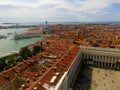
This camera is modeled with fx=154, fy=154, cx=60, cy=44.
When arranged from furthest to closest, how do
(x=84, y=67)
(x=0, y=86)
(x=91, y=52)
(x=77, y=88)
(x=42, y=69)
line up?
(x=91, y=52) → (x=84, y=67) → (x=77, y=88) → (x=42, y=69) → (x=0, y=86)

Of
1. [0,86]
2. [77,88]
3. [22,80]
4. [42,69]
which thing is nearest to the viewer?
[0,86]

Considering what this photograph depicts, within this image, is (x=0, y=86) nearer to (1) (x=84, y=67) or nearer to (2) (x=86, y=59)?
(1) (x=84, y=67)

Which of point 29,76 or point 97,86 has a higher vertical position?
point 29,76

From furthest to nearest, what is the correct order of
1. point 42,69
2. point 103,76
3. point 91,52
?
1. point 91,52
2. point 103,76
3. point 42,69

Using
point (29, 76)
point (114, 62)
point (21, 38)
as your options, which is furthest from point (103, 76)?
point (21, 38)

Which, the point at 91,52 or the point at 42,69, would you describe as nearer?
the point at 42,69

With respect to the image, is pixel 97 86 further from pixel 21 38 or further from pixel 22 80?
pixel 21 38

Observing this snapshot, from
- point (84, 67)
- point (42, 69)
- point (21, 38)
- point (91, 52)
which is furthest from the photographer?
point (21, 38)

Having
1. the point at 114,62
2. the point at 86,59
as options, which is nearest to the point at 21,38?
the point at 86,59

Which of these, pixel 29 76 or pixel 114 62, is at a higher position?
pixel 29 76
